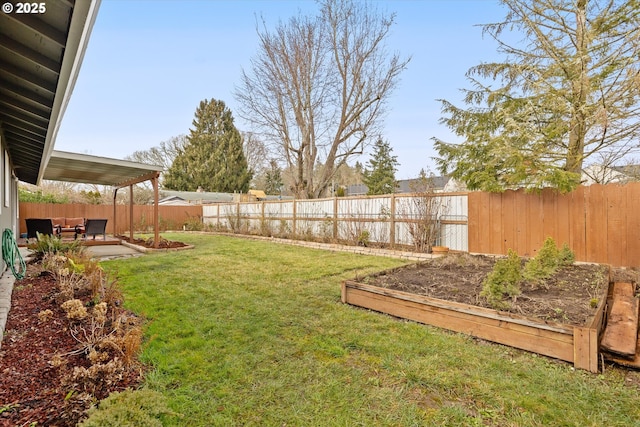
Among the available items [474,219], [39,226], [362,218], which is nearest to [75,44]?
[474,219]

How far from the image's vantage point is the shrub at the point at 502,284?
3087mm

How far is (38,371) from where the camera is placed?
209cm

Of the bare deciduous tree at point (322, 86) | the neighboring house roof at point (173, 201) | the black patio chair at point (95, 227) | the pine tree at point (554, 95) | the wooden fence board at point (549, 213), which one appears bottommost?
the black patio chair at point (95, 227)

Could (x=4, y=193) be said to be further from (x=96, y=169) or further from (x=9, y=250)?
(x=96, y=169)

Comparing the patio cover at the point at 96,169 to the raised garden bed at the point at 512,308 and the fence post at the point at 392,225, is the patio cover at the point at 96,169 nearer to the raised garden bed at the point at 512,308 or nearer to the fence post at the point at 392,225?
the fence post at the point at 392,225

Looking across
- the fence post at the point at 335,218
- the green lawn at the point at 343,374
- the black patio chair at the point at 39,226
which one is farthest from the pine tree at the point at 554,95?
the black patio chair at the point at 39,226

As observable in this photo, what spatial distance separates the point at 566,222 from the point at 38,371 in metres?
7.96

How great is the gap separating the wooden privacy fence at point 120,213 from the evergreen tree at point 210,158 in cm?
1147

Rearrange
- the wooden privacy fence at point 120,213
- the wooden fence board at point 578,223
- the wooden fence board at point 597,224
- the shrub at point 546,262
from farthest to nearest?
the wooden privacy fence at point 120,213
the wooden fence board at point 578,223
the wooden fence board at point 597,224
the shrub at point 546,262

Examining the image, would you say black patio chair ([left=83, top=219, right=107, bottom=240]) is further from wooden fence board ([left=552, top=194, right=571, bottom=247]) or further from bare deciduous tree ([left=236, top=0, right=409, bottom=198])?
wooden fence board ([left=552, top=194, right=571, bottom=247])

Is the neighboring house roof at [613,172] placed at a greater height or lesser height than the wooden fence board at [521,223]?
greater

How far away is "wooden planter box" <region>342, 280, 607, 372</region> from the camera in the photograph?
7.52ft

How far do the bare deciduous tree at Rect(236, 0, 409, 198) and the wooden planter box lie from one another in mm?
11381

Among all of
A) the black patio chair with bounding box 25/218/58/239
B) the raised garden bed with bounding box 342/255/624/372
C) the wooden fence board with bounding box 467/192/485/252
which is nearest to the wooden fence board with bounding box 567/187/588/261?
the raised garden bed with bounding box 342/255/624/372
